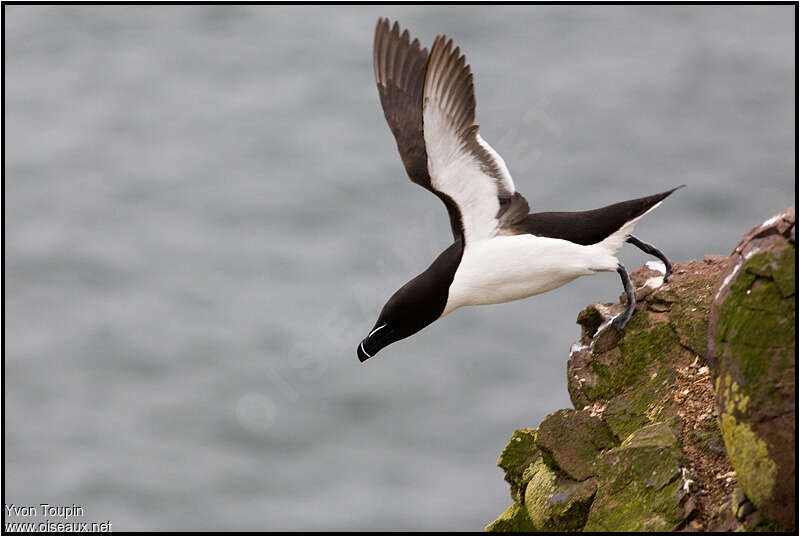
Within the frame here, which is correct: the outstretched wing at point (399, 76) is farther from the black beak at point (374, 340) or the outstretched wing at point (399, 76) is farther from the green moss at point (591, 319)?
the green moss at point (591, 319)

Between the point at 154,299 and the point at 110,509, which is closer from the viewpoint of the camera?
the point at 110,509

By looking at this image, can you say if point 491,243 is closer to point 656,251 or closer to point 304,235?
point 656,251

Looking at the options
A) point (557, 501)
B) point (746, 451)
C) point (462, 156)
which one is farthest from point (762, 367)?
point (462, 156)

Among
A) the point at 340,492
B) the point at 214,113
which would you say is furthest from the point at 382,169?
the point at 340,492

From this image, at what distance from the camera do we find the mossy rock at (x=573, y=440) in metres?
8.77

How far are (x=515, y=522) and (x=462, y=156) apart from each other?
2744 millimetres

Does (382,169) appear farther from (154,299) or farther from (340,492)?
(340,492)

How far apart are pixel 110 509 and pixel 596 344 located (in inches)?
688

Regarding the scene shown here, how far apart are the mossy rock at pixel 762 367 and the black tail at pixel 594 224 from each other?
88.0 inches

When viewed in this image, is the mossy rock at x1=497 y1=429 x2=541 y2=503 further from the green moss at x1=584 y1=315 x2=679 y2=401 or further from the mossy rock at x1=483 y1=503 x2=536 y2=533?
the green moss at x1=584 y1=315 x2=679 y2=401

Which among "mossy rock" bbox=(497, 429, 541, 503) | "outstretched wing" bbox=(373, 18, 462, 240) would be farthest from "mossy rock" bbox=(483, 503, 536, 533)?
"outstretched wing" bbox=(373, 18, 462, 240)

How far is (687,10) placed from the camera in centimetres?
3294

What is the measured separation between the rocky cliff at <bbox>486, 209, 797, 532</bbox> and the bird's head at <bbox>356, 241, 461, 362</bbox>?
1.12 m

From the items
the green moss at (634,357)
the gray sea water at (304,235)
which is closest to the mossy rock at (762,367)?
the green moss at (634,357)
